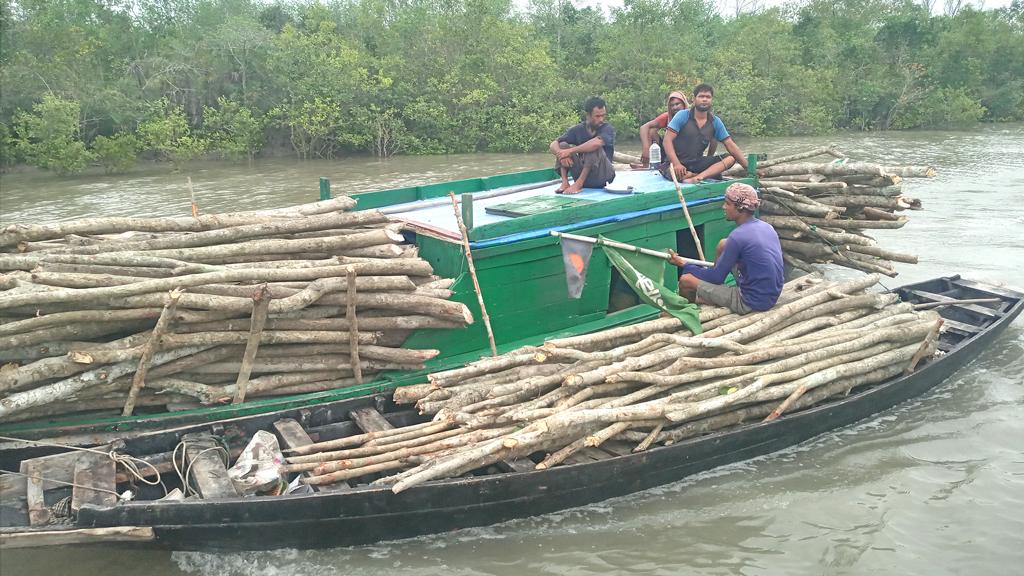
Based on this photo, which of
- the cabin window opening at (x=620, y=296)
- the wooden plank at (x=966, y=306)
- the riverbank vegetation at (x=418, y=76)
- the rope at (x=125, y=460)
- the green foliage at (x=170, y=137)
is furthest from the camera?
the riverbank vegetation at (x=418, y=76)

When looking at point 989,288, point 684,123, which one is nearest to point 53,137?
point 684,123

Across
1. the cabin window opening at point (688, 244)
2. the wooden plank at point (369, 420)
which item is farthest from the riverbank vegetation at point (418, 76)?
the wooden plank at point (369, 420)

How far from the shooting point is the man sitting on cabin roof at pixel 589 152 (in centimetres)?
838

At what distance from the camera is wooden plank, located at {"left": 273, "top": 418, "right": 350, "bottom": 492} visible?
5596 mm

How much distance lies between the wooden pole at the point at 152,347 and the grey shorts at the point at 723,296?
178 inches

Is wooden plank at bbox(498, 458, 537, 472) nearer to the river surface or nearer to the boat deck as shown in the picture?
the river surface

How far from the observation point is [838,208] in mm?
9180

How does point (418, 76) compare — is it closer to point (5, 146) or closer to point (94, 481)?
point (5, 146)

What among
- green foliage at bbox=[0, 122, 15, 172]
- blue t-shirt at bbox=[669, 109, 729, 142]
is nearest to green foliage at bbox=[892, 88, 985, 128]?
blue t-shirt at bbox=[669, 109, 729, 142]

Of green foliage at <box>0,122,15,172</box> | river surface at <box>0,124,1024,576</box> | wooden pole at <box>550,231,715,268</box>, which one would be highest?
green foliage at <box>0,122,15,172</box>

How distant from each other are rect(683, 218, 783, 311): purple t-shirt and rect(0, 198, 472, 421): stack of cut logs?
2.51 m

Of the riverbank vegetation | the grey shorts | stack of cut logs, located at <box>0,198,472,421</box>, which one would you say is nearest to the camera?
stack of cut logs, located at <box>0,198,472,421</box>

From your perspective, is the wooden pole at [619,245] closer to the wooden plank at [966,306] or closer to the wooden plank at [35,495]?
the wooden plank at [966,306]

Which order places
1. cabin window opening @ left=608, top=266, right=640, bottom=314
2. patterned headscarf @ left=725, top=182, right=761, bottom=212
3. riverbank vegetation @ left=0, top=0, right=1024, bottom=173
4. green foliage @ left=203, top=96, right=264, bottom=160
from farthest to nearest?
green foliage @ left=203, top=96, right=264, bottom=160, riverbank vegetation @ left=0, top=0, right=1024, bottom=173, cabin window opening @ left=608, top=266, right=640, bottom=314, patterned headscarf @ left=725, top=182, right=761, bottom=212
